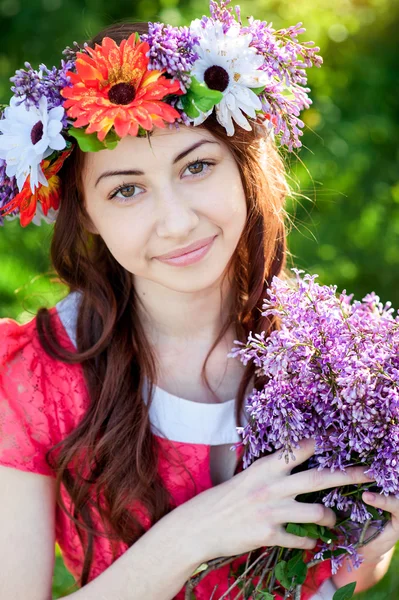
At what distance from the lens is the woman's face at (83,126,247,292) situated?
2068 millimetres

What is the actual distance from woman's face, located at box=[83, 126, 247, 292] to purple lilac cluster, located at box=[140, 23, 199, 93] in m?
0.14

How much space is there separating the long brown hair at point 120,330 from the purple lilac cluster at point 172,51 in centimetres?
12

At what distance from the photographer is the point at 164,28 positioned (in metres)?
2.06

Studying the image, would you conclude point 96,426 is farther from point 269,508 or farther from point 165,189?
point 165,189

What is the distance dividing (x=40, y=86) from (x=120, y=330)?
79cm

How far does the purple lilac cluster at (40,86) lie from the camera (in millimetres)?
2027

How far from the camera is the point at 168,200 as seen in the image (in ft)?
6.81

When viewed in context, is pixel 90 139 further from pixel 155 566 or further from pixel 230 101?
pixel 155 566

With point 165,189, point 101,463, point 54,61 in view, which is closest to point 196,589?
point 101,463

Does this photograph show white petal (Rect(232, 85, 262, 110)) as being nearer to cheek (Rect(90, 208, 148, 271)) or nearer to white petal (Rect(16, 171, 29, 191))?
cheek (Rect(90, 208, 148, 271))

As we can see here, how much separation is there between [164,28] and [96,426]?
3.57 feet

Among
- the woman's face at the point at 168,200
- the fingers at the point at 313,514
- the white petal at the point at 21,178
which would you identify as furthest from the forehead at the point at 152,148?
the fingers at the point at 313,514

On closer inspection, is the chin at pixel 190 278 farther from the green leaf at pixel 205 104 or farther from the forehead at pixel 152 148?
the green leaf at pixel 205 104

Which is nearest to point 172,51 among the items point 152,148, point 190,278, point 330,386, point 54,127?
point 152,148
